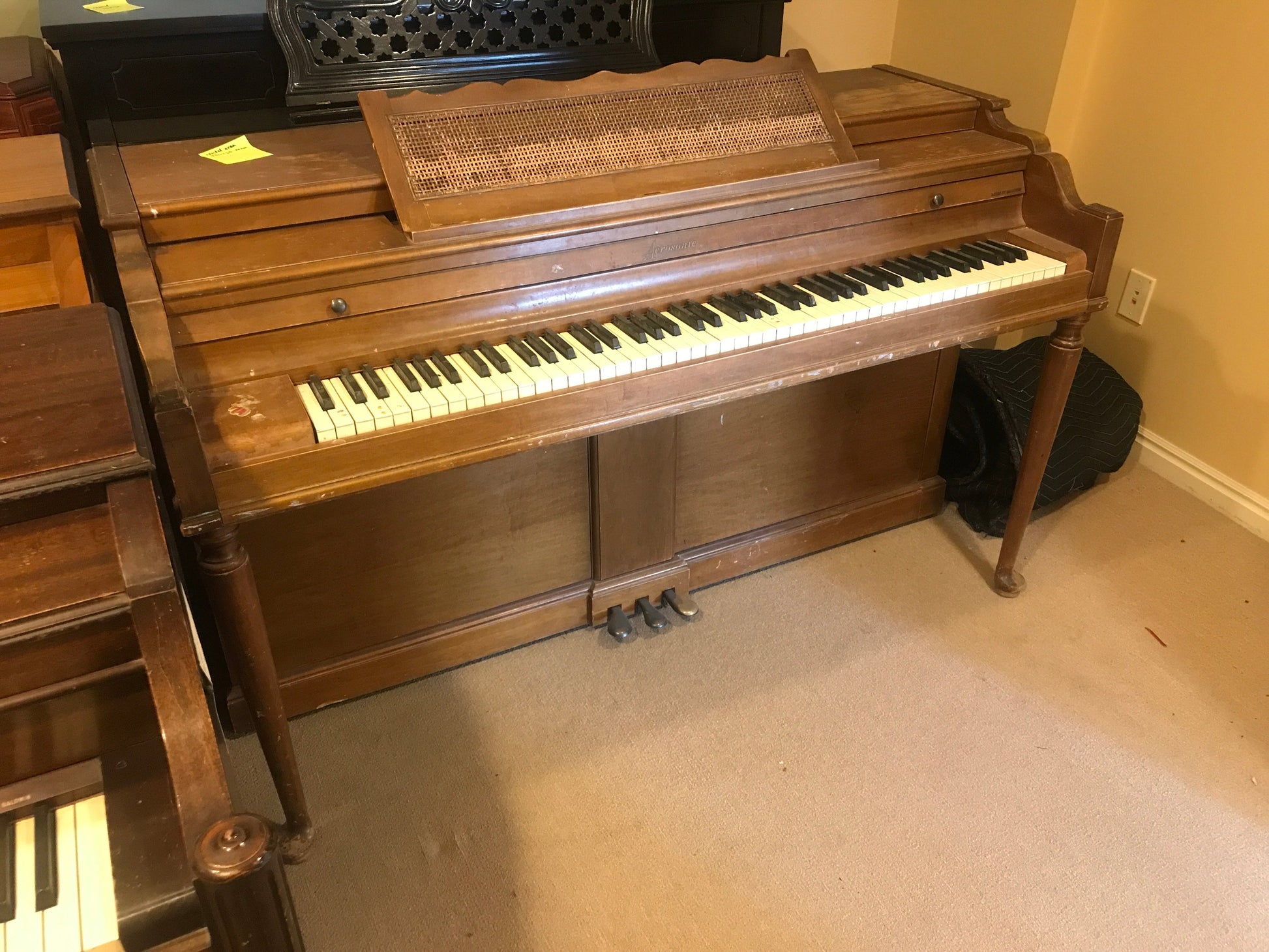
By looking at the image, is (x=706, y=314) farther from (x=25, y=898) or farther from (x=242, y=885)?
(x=25, y=898)

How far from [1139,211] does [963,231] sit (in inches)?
34.6

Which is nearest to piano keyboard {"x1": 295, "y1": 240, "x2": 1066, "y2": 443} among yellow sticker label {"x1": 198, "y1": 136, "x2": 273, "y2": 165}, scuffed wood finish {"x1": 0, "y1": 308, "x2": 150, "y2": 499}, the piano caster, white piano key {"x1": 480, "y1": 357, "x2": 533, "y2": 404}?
white piano key {"x1": 480, "y1": 357, "x2": 533, "y2": 404}

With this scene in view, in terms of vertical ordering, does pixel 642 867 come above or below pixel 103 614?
below

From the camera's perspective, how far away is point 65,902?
35.3 inches

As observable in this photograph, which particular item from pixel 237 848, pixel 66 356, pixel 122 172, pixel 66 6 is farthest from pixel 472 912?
pixel 66 6

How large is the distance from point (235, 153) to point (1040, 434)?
1.53 m

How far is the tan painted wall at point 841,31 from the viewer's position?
254 cm

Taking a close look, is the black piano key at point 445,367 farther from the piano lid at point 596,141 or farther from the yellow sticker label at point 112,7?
the yellow sticker label at point 112,7

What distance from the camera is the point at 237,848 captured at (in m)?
0.77

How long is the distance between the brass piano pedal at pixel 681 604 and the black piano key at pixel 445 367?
84 centimetres

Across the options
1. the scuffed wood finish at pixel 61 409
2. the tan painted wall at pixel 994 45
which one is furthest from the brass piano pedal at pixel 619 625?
the tan painted wall at pixel 994 45

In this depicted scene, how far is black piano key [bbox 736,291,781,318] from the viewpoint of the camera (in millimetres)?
1497

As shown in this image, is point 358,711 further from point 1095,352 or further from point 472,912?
point 1095,352

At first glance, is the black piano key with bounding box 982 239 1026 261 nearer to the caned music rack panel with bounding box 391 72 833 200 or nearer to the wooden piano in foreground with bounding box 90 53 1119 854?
the wooden piano in foreground with bounding box 90 53 1119 854
